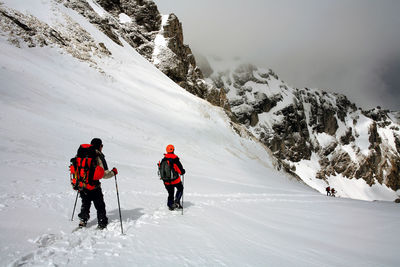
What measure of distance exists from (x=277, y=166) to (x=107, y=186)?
3879 centimetres

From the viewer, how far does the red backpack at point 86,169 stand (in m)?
5.53

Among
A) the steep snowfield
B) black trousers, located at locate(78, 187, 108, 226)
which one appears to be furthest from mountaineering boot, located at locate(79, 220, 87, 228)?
the steep snowfield

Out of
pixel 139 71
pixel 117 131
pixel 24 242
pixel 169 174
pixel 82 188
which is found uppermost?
pixel 139 71

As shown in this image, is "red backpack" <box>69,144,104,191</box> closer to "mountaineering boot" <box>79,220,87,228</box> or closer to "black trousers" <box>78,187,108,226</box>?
"black trousers" <box>78,187,108,226</box>

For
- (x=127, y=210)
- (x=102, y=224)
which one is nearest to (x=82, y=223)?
(x=102, y=224)

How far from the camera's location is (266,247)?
5.43 meters

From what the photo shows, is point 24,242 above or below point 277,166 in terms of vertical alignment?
below

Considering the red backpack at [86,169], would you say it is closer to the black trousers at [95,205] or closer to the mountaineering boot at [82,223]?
the black trousers at [95,205]

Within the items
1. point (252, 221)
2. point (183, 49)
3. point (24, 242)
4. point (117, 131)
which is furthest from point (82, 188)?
point (183, 49)

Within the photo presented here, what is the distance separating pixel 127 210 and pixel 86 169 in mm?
2341

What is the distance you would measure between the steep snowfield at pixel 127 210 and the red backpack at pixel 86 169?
97 cm

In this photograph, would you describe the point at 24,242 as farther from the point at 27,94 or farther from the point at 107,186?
the point at 27,94

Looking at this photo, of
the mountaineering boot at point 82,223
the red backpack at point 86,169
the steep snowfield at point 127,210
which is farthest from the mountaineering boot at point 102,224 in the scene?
the red backpack at point 86,169

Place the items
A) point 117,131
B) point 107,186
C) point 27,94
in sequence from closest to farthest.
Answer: point 107,186
point 27,94
point 117,131
